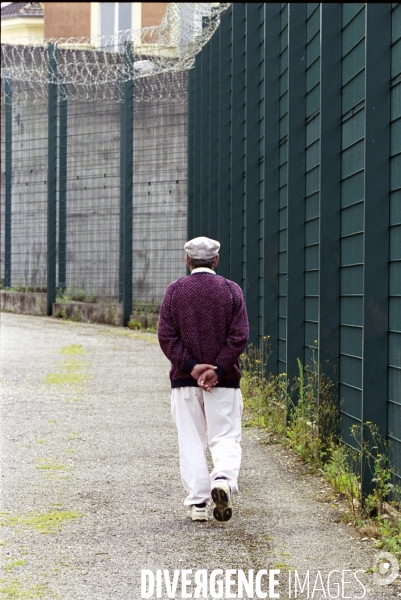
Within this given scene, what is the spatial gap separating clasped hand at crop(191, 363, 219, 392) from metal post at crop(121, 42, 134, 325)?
38.5ft

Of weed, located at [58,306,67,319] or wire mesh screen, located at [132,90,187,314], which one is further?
weed, located at [58,306,67,319]

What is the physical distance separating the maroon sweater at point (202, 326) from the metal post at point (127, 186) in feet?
37.9

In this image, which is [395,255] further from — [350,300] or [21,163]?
[21,163]

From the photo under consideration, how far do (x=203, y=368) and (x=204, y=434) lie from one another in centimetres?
42

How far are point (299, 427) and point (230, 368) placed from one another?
180cm

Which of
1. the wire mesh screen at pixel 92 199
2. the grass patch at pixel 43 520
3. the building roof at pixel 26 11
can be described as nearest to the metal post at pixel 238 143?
the grass patch at pixel 43 520

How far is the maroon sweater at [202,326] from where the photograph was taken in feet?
17.2

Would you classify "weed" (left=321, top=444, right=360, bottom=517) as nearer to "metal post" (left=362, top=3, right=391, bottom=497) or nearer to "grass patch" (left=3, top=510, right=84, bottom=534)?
"metal post" (left=362, top=3, right=391, bottom=497)

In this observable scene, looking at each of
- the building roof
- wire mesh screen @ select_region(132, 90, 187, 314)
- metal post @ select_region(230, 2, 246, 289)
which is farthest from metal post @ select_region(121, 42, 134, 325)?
the building roof

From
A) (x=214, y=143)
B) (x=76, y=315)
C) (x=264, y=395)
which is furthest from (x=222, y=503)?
(x=76, y=315)

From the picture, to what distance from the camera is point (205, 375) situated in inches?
202

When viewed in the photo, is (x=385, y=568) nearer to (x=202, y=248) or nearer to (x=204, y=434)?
(x=204, y=434)

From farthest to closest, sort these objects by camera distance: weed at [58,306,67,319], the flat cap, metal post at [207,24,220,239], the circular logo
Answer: weed at [58,306,67,319], metal post at [207,24,220,239], the flat cap, the circular logo

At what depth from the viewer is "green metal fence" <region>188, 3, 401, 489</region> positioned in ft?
16.3
